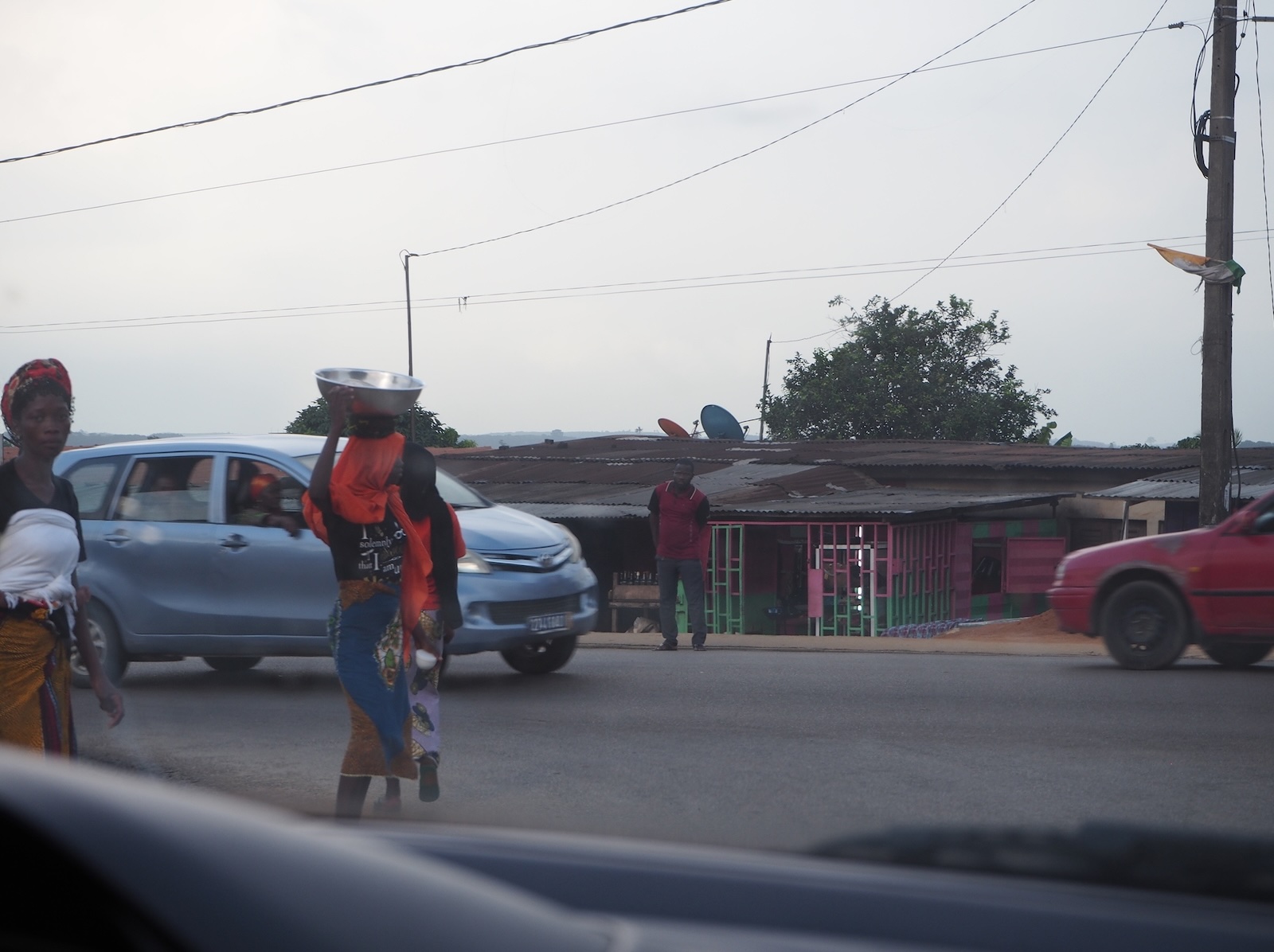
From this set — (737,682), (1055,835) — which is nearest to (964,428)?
(737,682)

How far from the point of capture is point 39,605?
4.22 metres

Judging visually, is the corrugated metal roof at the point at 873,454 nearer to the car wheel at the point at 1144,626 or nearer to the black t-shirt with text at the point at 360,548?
the car wheel at the point at 1144,626

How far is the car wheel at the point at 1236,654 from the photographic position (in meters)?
10.6

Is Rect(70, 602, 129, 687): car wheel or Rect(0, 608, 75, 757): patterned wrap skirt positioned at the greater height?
Rect(0, 608, 75, 757): patterned wrap skirt

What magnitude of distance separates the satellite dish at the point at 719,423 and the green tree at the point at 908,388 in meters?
10.9

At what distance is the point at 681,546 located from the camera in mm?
13141

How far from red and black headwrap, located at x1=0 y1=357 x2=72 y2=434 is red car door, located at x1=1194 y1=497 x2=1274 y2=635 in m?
8.42

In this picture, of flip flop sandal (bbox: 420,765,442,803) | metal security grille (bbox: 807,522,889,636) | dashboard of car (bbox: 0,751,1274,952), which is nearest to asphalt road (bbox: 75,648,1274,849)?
flip flop sandal (bbox: 420,765,442,803)

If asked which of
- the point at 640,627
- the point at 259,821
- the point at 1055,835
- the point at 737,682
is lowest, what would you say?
the point at 640,627

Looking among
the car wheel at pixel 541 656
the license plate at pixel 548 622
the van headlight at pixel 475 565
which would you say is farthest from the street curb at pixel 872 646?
the van headlight at pixel 475 565

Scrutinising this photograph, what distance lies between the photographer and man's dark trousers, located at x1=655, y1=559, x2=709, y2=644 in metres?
13.0

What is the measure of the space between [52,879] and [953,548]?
22826 mm

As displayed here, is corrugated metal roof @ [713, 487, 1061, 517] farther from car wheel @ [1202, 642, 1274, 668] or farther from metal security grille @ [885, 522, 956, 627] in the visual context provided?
car wheel @ [1202, 642, 1274, 668]

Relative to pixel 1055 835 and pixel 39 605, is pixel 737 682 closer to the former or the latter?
pixel 39 605
